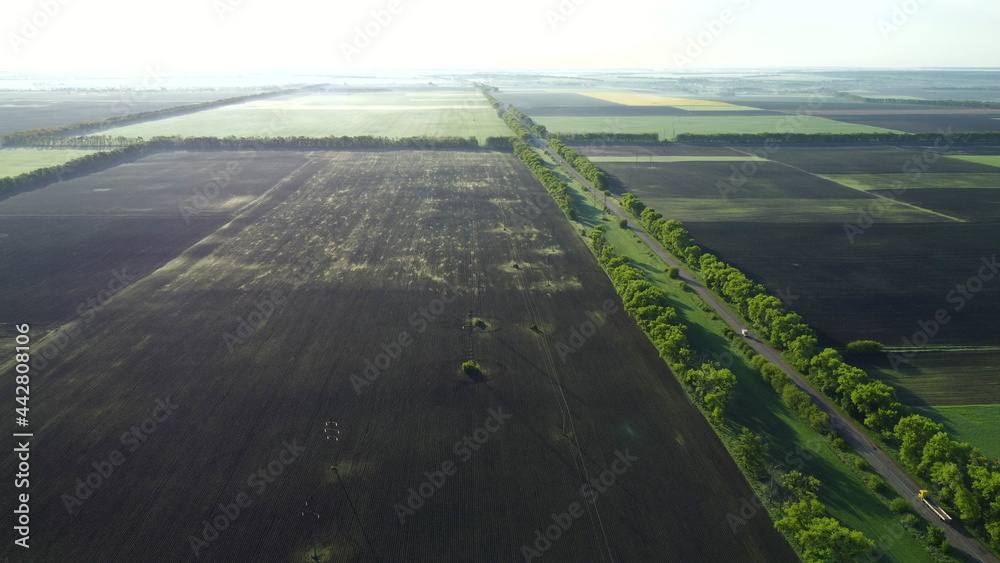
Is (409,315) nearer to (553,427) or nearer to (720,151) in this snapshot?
(553,427)

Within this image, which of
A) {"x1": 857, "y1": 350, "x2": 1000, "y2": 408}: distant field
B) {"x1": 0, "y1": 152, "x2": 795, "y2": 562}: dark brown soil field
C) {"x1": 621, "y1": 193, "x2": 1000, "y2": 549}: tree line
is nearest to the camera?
{"x1": 621, "y1": 193, "x2": 1000, "y2": 549}: tree line

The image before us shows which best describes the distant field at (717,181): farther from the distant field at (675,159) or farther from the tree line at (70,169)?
the tree line at (70,169)

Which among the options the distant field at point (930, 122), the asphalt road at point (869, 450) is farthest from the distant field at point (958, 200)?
the distant field at point (930, 122)

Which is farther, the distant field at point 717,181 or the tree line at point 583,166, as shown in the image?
the tree line at point 583,166

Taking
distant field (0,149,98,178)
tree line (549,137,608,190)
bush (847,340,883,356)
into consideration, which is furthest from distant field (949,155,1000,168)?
distant field (0,149,98,178)

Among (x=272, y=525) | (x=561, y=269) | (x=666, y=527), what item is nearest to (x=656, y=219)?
(x=561, y=269)

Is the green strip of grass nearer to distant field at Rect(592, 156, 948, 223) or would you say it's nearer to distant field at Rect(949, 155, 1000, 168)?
distant field at Rect(592, 156, 948, 223)

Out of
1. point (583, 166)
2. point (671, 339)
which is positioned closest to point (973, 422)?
point (671, 339)

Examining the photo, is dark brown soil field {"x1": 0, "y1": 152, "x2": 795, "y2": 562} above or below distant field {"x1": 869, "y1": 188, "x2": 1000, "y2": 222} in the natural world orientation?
below
